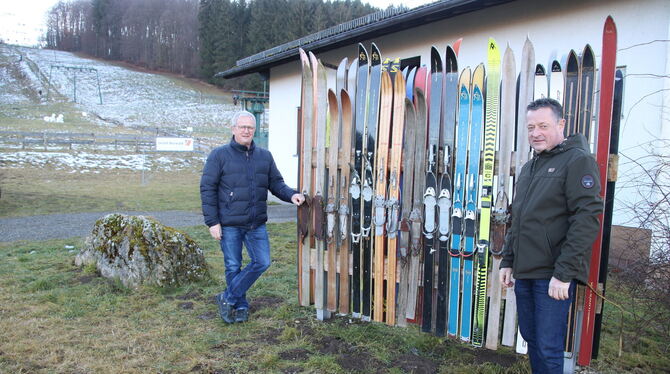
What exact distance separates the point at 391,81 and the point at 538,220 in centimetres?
151

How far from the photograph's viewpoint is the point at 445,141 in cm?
282

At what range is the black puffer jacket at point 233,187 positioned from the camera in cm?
324

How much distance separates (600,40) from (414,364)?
4.67 m

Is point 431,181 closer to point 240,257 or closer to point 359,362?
point 359,362

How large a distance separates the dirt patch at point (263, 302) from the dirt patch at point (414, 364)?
4.60 ft

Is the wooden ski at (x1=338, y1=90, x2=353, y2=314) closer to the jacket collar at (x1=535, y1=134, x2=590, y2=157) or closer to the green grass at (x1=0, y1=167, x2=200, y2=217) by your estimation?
the jacket collar at (x1=535, y1=134, x2=590, y2=157)

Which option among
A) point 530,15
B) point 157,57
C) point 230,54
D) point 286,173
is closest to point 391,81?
point 530,15

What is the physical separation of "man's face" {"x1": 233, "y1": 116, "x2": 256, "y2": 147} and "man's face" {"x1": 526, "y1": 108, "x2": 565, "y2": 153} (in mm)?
2055

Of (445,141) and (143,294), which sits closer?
(445,141)

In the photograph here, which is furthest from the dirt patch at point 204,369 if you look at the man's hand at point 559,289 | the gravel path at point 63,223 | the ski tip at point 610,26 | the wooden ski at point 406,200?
the gravel path at point 63,223

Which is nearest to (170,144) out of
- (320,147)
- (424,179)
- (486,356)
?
(320,147)

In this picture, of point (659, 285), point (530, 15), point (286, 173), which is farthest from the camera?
point (286, 173)

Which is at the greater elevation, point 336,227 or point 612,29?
point 612,29

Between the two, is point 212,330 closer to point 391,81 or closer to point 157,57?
point 391,81
